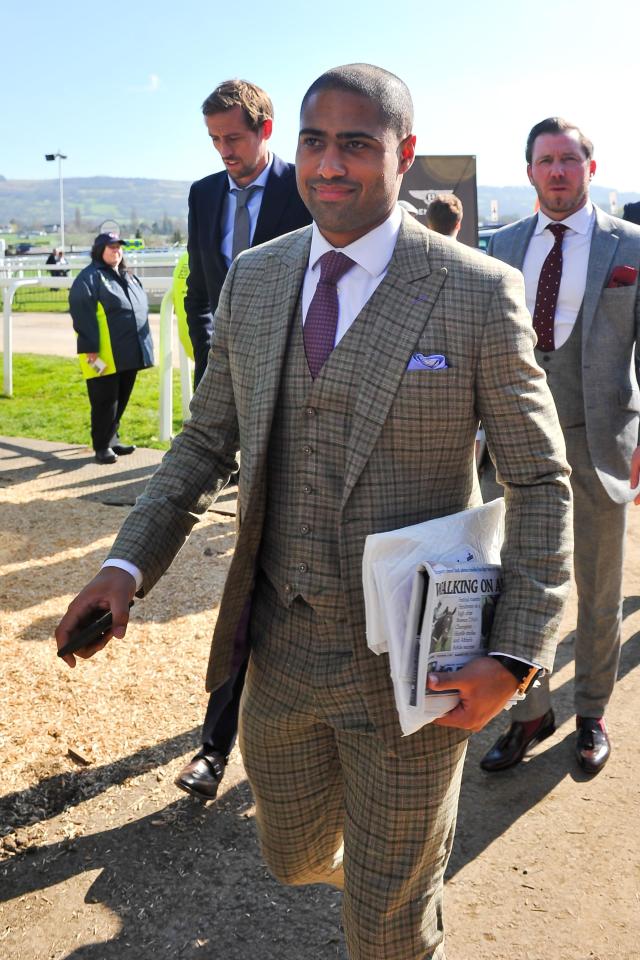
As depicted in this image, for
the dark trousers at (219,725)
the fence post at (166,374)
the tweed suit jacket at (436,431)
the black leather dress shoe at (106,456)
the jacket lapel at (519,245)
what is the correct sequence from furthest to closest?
the fence post at (166,374) → the black leather dress shoe at (106,456) → the jacket lapel at (519,245) → the dark trousers at (219,725) → the tweed suit jacket at (436,431)

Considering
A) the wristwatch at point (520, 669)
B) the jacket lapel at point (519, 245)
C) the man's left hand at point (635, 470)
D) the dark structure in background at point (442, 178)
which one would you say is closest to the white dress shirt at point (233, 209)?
the jacket lapel at point (519, 245)

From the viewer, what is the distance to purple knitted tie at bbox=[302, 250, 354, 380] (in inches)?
84.5

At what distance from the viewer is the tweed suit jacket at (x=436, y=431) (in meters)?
1.97

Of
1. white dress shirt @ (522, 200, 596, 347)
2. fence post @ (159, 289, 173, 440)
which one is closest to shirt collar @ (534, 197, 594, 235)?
white dress shirt @ (522, 200, 596, 347)

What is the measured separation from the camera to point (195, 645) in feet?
16.5

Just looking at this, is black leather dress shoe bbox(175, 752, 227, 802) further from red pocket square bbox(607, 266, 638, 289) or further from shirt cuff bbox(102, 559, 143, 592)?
red pocket square bbox(607, 266, 638, 289)

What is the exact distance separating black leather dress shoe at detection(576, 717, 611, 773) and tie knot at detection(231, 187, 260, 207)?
105 inches

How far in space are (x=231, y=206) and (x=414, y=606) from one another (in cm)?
301

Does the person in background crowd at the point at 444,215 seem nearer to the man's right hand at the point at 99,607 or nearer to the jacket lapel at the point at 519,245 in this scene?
the jacket lapel at the point at 519,245

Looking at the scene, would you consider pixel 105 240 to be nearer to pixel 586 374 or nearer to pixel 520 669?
pixel 586 374

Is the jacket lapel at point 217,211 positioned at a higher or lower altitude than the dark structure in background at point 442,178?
lower

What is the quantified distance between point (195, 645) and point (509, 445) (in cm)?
333

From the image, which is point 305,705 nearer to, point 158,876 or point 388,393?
point 388,393

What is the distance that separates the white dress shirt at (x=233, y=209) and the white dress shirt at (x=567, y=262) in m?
1.20
